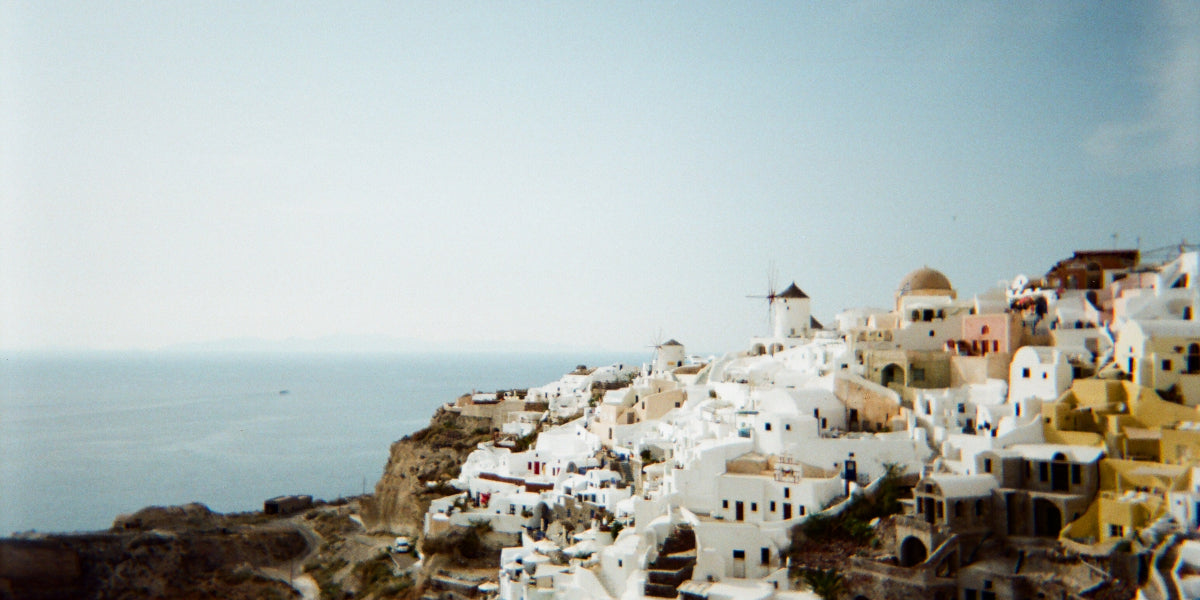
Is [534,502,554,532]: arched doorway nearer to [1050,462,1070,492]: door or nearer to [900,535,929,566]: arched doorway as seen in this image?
[900,535,929,566]: arched doorway

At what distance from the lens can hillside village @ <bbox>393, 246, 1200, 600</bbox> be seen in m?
10.9

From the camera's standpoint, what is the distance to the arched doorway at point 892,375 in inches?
635

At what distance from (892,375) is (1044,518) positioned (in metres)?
5.03

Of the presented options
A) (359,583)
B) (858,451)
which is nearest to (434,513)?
(359,583)

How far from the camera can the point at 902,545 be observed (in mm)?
11617

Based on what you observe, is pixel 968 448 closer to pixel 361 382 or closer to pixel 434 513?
pixel 434 513

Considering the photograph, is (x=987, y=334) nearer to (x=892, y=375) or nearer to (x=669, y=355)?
(x=892, y=375)

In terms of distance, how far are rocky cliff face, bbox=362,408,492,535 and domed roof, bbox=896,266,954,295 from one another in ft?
46.2

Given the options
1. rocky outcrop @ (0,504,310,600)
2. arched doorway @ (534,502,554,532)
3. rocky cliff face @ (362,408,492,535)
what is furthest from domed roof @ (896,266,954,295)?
rocky outcrop @ (0,504,310,600)

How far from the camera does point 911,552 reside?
457 inches

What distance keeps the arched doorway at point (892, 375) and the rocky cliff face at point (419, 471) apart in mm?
13386

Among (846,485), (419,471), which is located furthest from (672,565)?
(419,471)

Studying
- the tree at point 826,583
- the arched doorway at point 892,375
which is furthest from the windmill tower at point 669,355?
the tree at point 826,583

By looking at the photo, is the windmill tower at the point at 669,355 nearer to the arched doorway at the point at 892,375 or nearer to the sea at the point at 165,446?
the arched doorway at the point at 892,375
